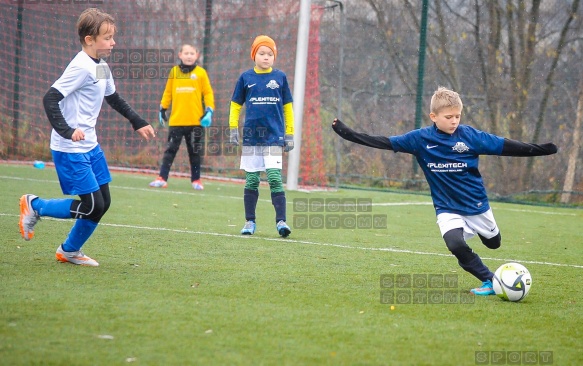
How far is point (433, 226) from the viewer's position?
30.1 feet

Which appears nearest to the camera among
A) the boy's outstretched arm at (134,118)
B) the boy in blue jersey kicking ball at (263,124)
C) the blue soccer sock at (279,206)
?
the boy's outstretched arm at (134,118)

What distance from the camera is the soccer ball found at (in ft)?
16.3

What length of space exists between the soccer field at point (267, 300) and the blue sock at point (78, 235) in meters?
0.15

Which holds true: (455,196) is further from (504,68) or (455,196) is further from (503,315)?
(504,68)

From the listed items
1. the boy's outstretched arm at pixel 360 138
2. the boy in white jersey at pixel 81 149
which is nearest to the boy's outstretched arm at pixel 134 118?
the boy in white jersey at pixel 81 149

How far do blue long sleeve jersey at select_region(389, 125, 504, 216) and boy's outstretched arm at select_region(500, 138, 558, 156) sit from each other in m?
0.05

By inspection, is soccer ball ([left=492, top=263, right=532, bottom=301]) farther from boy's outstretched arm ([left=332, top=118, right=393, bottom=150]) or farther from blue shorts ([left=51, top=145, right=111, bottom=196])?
blue shorts ([left=51, top=145, right=111, bottom=196])

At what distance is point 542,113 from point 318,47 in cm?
376

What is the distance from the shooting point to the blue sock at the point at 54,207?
18.1ft

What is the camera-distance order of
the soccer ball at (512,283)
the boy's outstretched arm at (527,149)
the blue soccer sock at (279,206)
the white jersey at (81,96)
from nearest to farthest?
the soccer ball at (512,283)
the boy's outstretched arm at (527,149)
the white jersey at (81,96)
the blue soccer sock at (279,206)

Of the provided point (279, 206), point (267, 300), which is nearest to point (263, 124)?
point (279, 206)

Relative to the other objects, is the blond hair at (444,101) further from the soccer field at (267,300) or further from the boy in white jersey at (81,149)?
the boy in white jersey at (81,149)

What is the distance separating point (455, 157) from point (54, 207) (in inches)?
109

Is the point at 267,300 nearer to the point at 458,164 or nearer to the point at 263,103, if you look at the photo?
the point at 458,164
